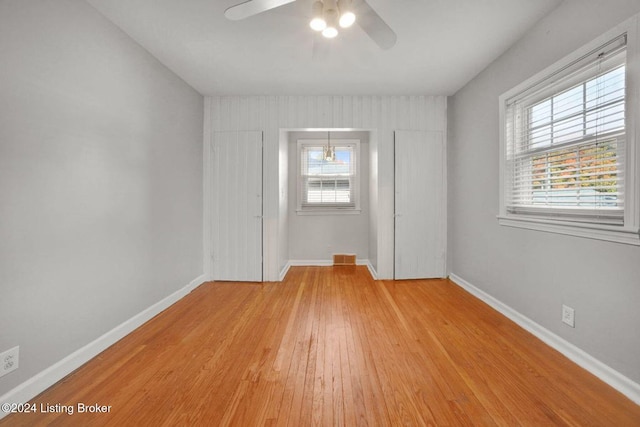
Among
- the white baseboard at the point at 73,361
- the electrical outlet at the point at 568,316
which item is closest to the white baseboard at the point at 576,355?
the electrical outlet at the point at 568,316

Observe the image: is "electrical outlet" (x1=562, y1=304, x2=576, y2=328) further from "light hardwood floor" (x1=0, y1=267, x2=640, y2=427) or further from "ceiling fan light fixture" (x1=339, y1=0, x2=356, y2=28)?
"ceiling fan light fixture" (x1=339, y1=0, x2=356, y2=28)

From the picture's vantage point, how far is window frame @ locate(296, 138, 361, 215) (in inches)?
194

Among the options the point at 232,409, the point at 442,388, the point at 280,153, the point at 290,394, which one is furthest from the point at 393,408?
the point at 280,153

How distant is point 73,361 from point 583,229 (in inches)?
142

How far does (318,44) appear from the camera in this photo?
7.07 ft

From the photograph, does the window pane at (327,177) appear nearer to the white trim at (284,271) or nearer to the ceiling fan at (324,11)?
the white trim at (284,271)

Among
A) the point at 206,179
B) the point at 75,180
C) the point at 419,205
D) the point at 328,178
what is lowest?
the point at 419,205

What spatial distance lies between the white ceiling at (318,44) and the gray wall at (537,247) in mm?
247

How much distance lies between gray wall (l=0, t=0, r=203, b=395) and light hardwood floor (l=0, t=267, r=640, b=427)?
0.40 metres

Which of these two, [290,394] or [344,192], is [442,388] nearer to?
[290,394]

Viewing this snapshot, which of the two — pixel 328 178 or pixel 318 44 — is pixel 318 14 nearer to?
pixel 318 44

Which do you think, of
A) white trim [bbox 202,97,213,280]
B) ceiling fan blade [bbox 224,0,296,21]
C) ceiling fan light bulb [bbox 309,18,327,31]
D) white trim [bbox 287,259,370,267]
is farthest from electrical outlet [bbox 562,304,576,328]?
white trim [bbox 202,97,213,280]

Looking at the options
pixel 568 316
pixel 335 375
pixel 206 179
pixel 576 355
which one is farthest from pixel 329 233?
pixel 576 355

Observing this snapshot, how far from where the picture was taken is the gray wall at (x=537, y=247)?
5.44 feet
